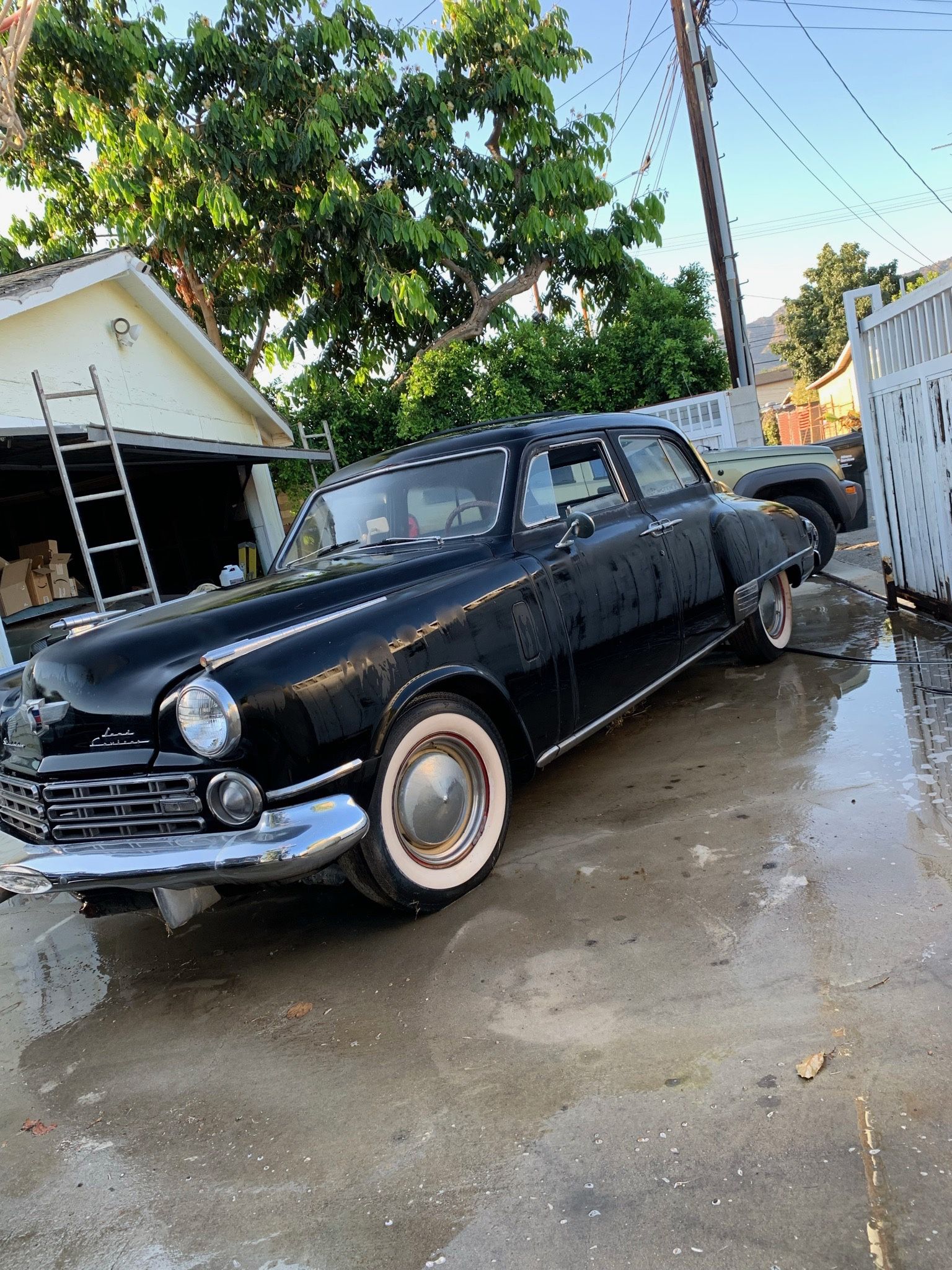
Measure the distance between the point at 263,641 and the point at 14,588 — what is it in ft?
25.8

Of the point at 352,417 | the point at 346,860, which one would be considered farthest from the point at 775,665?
the point at 352,417

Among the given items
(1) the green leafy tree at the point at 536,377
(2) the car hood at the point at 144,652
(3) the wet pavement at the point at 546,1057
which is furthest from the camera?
(1) the green leafy tree at the point at 536,377

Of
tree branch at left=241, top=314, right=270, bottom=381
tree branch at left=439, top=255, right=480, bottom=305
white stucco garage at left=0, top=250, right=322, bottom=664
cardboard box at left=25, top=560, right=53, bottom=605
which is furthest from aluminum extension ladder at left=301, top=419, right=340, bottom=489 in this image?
tree branch at left=439, top=255, right=480, bottom=305

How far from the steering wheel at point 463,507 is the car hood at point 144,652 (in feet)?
1.46

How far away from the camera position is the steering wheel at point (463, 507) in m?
4.06

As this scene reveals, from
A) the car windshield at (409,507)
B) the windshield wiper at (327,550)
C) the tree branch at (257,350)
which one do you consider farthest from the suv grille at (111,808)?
the tree branch at (257,350)

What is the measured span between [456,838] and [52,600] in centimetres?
806

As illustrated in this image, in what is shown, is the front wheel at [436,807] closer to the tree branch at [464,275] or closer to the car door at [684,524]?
the car door at [684,524]

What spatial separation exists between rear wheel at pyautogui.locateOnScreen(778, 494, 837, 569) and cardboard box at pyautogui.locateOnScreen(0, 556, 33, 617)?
7.75 m

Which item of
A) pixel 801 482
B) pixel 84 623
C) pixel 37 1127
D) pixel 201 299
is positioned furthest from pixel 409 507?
pixel 201 299

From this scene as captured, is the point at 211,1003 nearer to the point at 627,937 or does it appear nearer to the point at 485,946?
the point at 485,946

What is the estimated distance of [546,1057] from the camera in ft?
7.84

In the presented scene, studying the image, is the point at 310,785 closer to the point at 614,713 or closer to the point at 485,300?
the point at 614,713

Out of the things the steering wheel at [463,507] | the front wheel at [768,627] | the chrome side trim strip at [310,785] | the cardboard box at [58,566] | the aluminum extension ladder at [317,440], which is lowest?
the front wheel at [768,627]
